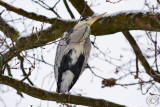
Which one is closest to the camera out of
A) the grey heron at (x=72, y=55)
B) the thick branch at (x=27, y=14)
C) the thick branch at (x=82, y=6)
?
the grey heron at (x=72, y=55)

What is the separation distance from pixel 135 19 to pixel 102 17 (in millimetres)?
656

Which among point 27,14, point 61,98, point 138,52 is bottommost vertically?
point 61,98

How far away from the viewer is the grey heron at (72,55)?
3.18 meters

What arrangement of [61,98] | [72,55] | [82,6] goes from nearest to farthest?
[61,98] < [72,55] < [82,6]

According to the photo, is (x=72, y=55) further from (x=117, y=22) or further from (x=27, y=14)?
(x=27, y=14)

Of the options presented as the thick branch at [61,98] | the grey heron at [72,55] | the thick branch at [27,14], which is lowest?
the thick branch at [61,98]

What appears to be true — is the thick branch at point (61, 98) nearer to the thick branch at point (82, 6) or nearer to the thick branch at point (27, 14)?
the thick branch at point (27, 14)

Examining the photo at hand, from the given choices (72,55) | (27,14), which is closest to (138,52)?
(72,55)

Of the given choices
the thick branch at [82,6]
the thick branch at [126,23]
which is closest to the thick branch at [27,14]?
the thick branch at [82,6]

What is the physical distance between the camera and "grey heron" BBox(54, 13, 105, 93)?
3.18 metres

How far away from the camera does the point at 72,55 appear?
326 cm

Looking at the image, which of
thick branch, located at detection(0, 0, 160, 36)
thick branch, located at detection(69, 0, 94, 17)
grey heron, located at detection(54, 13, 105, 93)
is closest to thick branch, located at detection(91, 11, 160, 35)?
thick branch, located at detection(0, 0, 160, 36)

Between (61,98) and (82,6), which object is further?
(82,6)

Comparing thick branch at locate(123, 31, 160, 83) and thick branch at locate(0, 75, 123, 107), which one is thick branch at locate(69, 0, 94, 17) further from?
thick branch at locate(0, 75, 123, 107)
